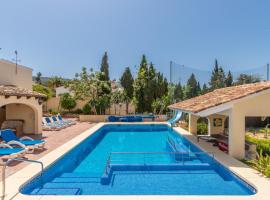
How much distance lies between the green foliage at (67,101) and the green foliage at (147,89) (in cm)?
920

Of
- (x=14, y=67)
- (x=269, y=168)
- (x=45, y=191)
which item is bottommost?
(x=45, y=191)

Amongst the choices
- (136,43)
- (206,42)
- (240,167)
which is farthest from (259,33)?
(240,167)

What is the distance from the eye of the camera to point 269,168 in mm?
8289

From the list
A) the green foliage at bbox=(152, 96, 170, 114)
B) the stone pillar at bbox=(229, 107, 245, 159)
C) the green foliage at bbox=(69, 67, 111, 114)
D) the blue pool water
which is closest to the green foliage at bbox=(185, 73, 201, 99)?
the green foliage at bbox=(152, 96, 170, 114)

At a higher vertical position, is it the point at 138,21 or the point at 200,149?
the point at 138,21

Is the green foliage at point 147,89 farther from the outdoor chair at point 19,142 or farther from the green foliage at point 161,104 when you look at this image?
the outdoor chair at point 19,142

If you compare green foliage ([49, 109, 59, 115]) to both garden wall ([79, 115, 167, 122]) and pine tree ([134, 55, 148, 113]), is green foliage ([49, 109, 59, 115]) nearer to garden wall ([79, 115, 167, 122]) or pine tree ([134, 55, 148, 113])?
garden wall ([79, 115, 167, 122])

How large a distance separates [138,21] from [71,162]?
19.7m

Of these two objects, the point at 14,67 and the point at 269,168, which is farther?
the point at 14,67

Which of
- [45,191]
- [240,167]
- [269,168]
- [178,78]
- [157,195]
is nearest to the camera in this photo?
[157,195]

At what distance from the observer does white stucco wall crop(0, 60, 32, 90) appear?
19706 millimetres

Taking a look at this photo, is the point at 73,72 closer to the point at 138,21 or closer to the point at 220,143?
the point at 138,21

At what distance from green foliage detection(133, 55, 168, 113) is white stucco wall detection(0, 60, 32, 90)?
16.7 meters
